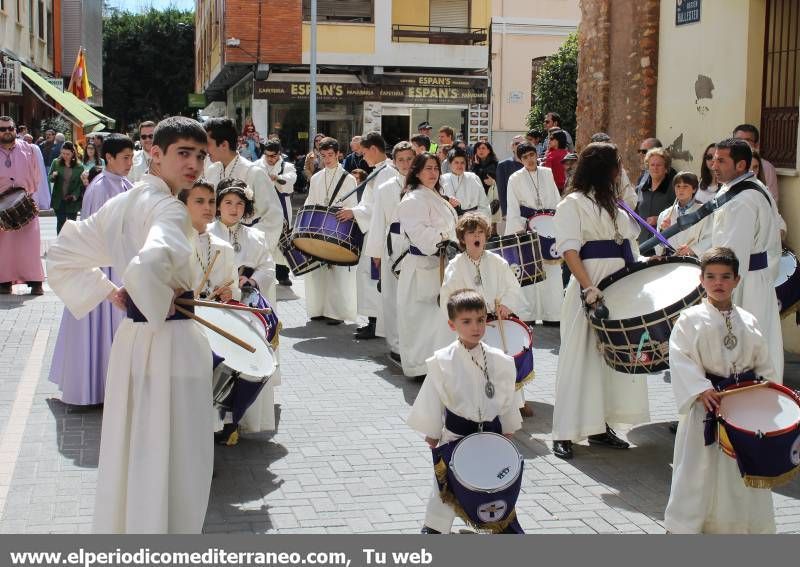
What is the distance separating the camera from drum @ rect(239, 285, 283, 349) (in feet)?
21.9

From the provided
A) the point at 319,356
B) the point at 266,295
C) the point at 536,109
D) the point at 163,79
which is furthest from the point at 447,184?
the point at 163,79

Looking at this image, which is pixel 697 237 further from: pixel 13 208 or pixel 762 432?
pixel 13 208

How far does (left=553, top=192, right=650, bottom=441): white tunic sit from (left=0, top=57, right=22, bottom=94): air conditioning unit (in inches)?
932

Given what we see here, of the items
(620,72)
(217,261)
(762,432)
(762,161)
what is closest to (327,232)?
(762,161)

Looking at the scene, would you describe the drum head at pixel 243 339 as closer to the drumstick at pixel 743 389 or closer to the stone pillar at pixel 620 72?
the drumstick at pixel 743 389

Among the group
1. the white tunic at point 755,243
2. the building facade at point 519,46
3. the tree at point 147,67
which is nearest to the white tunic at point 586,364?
the white tunic at point 755,243

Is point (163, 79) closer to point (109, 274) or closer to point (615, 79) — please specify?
point (615, 79)

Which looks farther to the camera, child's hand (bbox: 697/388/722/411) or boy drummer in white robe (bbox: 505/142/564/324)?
boy drummer in white robe (bbox: 505/142/564/324)

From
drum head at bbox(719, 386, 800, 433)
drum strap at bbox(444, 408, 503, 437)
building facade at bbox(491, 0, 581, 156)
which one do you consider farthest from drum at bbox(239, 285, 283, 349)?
building facade at bbox(491, 0, 581, 156)

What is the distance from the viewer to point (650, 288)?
21.7ft

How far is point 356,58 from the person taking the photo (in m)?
35.4

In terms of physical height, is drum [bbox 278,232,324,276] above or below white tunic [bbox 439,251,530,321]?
below

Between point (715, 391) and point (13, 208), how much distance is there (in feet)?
32.3

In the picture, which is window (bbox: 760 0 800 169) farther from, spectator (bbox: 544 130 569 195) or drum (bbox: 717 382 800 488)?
drum (bbox: 717 382 800 488)
